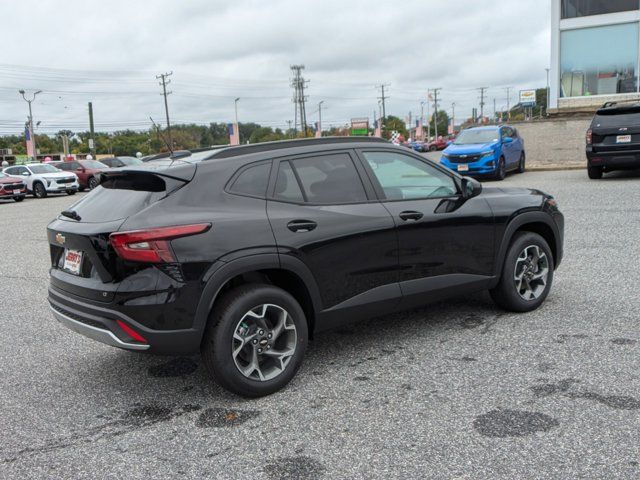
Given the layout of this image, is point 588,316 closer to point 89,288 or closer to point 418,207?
point 418,207

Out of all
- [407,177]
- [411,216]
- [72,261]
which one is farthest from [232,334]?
[407,177]

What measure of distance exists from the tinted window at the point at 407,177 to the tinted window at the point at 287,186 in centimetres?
70

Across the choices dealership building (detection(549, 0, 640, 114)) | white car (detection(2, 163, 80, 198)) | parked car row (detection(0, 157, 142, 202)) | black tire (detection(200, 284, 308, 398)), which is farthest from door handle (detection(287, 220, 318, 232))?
white car (detection(2, 163, 80, 198))

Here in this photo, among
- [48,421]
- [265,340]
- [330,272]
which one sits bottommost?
[48,421]

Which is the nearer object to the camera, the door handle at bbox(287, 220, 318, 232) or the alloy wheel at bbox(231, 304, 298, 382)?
the alloy wheel at bbox(231, 304, 298, 382)

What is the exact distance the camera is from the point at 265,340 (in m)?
3.80

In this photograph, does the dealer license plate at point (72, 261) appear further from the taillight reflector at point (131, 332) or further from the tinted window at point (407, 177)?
the tinted window at point (407, 177)

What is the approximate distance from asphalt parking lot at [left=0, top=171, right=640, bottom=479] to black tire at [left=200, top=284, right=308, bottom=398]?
122mm

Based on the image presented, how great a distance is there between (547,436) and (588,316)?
2.23 metres

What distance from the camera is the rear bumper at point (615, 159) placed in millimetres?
14430

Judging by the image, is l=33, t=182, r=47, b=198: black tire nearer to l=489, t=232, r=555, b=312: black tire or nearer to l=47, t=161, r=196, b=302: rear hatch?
l=47, t=161, r=196, b=302: rear hatch

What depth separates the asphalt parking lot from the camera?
3.00 metres

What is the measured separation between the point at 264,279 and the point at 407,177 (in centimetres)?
145

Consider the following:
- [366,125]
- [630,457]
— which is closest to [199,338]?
[630,457]
